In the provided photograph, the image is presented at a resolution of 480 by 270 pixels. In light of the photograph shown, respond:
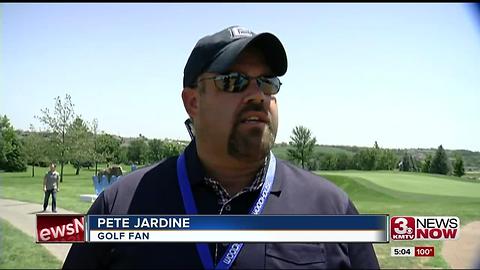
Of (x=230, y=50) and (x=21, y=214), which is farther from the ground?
(x=230, y=50)

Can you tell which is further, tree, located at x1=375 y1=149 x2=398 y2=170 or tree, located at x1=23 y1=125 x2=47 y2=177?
tree, located at x1=375 y1=149 x2=398 y2=170

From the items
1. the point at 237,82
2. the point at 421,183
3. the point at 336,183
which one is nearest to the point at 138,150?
the point at 336,183

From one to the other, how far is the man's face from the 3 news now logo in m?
1.59

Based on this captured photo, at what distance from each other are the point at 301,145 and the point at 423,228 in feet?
2.95

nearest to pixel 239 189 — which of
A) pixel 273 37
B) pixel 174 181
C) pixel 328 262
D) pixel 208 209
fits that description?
pixel 208 209

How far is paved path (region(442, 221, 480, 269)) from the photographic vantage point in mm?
2965

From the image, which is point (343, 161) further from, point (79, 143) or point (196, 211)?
point (196, 211)

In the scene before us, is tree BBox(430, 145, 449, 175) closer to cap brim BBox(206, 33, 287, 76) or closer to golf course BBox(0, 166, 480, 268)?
golf course BBox(0, 166, 480, 268)

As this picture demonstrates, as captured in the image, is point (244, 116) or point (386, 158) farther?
point (386, 158)

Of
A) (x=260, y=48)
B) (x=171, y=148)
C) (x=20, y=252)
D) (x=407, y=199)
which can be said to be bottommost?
(x=20, y=252)

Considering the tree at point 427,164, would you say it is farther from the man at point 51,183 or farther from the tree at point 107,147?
the man at point 51,183

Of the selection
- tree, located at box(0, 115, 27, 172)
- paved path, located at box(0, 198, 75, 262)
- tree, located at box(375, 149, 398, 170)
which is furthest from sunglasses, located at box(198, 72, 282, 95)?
tree, located at box(375, 149, 398, 170)

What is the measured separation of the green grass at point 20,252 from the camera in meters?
3.36

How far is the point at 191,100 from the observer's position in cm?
168
